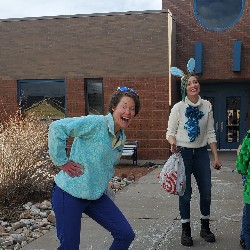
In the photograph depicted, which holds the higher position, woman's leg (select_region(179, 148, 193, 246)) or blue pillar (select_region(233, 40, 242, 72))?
blue pillar (select_region(233, 40, 242, 72))

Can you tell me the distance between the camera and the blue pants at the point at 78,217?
114 inches

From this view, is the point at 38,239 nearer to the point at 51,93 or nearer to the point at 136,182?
the point at 136,182

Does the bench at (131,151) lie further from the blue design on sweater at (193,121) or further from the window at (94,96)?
the blue design on sweater at (193,121)

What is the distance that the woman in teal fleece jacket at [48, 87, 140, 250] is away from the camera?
9.52 feet

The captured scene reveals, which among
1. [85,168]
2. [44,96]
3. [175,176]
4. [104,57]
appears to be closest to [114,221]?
[85,168]

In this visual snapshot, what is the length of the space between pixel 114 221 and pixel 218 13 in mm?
13828

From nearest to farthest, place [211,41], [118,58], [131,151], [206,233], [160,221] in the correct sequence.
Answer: [206,233] → [160,221] → [131,151] → [118,58] → [211,41]

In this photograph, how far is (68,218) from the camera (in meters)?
2.90

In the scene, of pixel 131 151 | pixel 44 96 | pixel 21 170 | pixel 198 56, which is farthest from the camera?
pixel 198 56

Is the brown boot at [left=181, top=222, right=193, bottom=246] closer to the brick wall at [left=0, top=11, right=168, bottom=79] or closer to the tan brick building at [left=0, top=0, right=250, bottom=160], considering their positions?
the tan brick building at [left=0, top=0, right=250, bottom=160]

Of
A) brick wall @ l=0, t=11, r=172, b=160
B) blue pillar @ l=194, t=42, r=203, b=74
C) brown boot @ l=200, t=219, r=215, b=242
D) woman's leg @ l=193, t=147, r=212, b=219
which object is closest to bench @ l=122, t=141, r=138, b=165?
brick wall @ l=0, t=11, r=172, b=160

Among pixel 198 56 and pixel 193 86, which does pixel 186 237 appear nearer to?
pixel 193 86

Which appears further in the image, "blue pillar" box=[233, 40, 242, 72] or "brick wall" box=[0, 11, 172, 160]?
"blue pillar" box=[233, 40, 242, 72]

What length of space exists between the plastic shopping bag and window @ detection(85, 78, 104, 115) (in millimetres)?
9738
